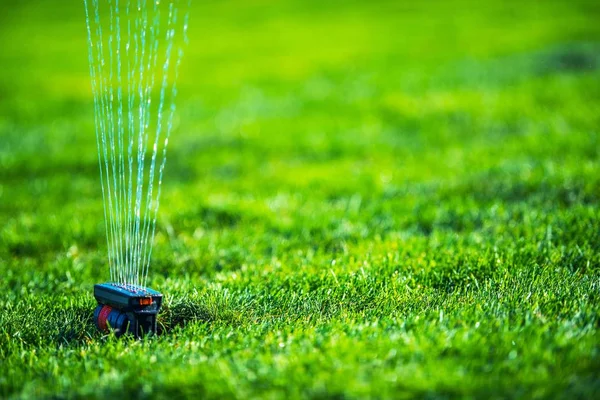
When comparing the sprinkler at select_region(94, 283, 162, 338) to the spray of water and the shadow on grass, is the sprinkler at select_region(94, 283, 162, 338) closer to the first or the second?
the shadow on grass

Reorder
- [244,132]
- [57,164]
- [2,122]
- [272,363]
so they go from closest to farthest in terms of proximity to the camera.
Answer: [272,363] → [57,164] → [244,132] → [2,122]

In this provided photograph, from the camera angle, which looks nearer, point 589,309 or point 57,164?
point 589,309

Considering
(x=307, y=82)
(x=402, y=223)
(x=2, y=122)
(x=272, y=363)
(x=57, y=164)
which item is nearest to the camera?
(x=272, y=363)

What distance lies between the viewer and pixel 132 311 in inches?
126

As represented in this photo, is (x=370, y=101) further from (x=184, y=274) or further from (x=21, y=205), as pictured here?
(x=184, y=274)

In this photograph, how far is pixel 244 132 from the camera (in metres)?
8.94

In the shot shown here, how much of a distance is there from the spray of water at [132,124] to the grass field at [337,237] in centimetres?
21

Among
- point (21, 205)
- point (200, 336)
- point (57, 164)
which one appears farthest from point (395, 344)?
point (57, 164)

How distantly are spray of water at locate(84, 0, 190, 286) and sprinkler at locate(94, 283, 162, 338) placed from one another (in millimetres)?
347

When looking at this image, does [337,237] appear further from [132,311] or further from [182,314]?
[132,311]

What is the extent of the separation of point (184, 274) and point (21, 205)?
2715 millimetres

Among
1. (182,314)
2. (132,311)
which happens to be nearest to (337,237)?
(182,314)

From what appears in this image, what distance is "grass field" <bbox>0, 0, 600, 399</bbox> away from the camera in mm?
2691

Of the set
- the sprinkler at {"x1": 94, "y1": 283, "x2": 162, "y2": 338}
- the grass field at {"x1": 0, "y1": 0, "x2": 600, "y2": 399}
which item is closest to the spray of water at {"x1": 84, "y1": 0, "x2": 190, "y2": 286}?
the grass field at {"x1": 0, "y1": 0, "x2": 600, "y2": 399}
